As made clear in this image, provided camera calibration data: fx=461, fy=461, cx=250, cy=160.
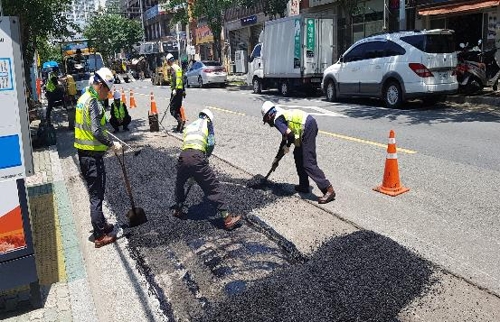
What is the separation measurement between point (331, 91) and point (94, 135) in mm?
12140

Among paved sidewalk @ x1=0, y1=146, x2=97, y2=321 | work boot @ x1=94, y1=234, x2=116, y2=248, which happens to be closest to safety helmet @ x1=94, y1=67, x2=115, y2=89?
work boot @ x1=94, y1=234, x2=116, y2=248

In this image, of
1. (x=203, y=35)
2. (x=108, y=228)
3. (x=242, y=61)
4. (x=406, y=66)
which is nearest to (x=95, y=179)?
→ (x=108, y=228)

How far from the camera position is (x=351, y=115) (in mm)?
12430

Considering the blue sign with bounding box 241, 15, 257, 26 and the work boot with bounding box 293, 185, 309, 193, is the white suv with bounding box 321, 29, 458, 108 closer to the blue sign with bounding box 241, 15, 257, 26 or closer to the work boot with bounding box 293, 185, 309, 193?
the work boot with bounding box 293, 185, 309, 193

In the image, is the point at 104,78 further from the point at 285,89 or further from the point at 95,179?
the point at 285,89

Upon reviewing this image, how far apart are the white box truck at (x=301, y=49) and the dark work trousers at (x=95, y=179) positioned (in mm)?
13758

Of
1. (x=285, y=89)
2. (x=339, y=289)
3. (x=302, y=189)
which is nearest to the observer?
(x=339, y=289)

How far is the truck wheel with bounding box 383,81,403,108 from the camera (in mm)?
12954

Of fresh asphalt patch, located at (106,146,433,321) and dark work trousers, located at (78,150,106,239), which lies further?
dark work trousers, located at (78,150,106,239)

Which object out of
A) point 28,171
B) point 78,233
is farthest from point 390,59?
point 28,171

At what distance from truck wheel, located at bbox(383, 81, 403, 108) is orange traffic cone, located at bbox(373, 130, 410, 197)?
24.0ft

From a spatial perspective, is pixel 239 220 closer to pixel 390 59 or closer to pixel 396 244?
pixel 396 244

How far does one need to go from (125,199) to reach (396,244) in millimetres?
3769

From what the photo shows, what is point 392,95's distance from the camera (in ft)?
43.3
